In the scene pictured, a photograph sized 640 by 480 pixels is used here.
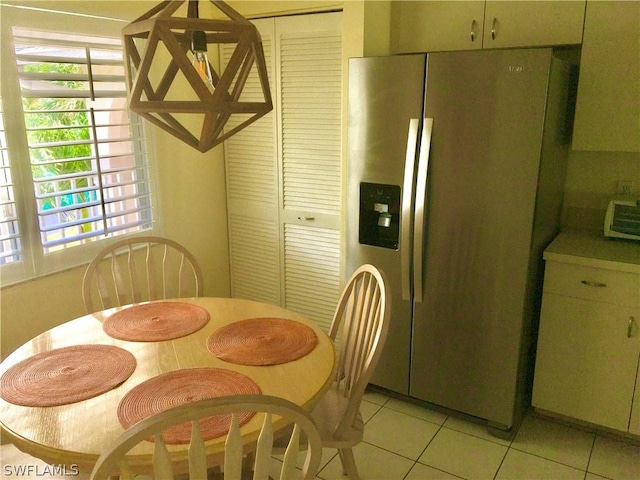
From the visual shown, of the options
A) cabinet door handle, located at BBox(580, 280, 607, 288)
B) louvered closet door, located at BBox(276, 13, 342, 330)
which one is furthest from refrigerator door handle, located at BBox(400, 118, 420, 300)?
cabinet door handle, located at BBox(580, 280, 607, 288)

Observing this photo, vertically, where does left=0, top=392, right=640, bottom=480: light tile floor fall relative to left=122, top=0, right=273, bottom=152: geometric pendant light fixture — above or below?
below

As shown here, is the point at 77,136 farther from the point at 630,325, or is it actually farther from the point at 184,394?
the point at 630,325

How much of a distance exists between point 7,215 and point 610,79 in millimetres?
2694

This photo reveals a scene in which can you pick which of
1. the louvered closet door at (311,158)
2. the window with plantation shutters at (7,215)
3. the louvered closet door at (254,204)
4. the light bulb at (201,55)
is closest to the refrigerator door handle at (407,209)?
the louvered closet door at (311,158)

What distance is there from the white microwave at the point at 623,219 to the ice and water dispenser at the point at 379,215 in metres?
0.99

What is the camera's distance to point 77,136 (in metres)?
2.43

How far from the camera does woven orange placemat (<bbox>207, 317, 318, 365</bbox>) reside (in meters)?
1.67

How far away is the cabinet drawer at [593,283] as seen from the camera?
218cm

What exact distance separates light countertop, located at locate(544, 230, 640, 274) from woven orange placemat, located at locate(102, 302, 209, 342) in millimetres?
1539

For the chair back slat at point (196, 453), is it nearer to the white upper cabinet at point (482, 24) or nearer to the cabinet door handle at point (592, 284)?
the cabinet door handle at point (592, 284)

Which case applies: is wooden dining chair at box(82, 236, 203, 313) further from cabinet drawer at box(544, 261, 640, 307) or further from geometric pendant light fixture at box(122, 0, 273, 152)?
cabinet drawer at box(544, 261, 640, 307)

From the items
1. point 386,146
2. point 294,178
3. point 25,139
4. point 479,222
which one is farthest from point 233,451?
point 294,178

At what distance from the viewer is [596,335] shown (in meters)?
2.30

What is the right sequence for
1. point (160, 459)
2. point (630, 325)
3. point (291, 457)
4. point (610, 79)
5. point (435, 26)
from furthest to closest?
1. point (435, 26)
2. point (610, 79)
3. point (630, 325)
4. point (291, 457)
5. point (160, 459)
